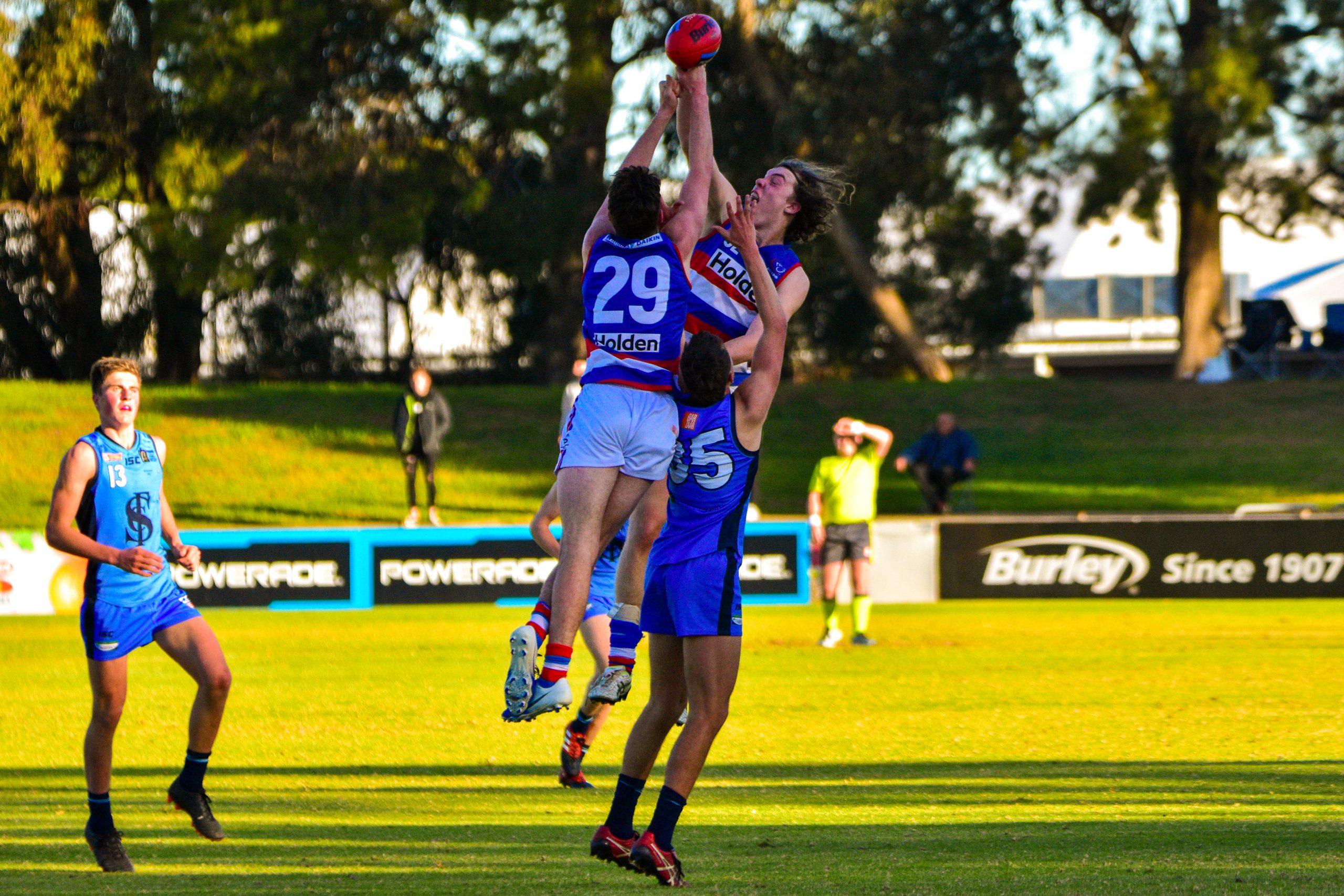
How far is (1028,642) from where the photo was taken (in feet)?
52.3

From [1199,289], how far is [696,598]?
32912 millimetres

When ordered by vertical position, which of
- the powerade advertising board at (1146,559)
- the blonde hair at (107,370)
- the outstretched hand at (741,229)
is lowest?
the powerade advertising board at (1146,559)

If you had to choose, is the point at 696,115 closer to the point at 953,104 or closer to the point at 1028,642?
the point at 1028,642

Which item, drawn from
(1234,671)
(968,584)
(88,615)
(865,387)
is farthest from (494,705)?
(865,387)

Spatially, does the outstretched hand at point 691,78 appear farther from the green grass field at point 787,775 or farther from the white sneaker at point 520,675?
the green grass field at point 787,775

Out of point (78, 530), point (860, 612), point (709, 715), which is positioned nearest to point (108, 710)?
point (78, 530)

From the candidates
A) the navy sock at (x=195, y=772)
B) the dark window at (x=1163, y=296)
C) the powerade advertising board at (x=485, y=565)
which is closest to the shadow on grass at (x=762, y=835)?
the navy sock at (x=195, y=772)

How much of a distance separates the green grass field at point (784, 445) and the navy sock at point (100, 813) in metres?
19.3

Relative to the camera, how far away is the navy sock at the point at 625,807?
586cm

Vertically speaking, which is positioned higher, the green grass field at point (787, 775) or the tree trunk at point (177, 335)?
the tree trunk at point (177, 335)

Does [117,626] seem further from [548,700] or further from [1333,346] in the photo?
[1333,346]

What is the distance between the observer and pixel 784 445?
31.6 m

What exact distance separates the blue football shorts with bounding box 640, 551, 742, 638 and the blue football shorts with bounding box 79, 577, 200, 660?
2.37 metres

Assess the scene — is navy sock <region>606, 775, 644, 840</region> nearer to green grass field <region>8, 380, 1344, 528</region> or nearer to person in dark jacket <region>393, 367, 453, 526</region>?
person in dark jacket <region>393, 367, 453, 526</region>
